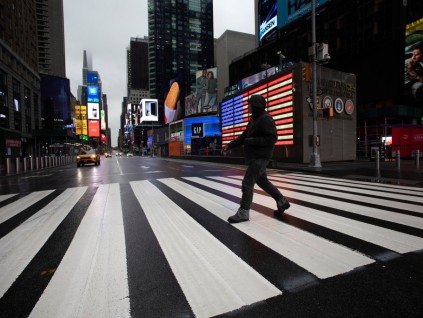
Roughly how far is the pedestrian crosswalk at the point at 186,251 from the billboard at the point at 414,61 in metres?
32.4

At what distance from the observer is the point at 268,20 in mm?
48938

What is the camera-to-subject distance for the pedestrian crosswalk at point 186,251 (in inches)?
77.2

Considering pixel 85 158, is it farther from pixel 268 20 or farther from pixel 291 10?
pixel 268 20

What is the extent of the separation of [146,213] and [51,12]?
6828 inches

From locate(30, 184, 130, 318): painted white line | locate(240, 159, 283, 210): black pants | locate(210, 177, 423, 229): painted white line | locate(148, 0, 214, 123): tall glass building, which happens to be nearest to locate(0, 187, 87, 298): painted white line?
locate(30, 184, 130, 318): painted white line

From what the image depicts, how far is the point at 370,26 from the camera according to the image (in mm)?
32500

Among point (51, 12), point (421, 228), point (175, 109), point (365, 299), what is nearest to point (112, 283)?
point (365, 299)

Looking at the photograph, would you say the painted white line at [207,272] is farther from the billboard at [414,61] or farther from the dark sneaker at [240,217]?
the billboard at [414,61]

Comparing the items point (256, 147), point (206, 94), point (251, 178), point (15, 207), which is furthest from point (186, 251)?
point (206, 94)

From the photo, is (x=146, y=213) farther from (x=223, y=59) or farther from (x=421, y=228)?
(x=223, y=59)

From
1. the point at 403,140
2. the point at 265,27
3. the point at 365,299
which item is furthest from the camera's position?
the point at 265,27

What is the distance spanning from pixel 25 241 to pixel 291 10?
49.5 meters

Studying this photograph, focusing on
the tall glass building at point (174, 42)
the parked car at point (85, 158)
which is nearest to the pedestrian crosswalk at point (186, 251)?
the parked car at point (85, 158)

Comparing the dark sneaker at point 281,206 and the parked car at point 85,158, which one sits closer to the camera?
the dark sneaker at point 281,206
